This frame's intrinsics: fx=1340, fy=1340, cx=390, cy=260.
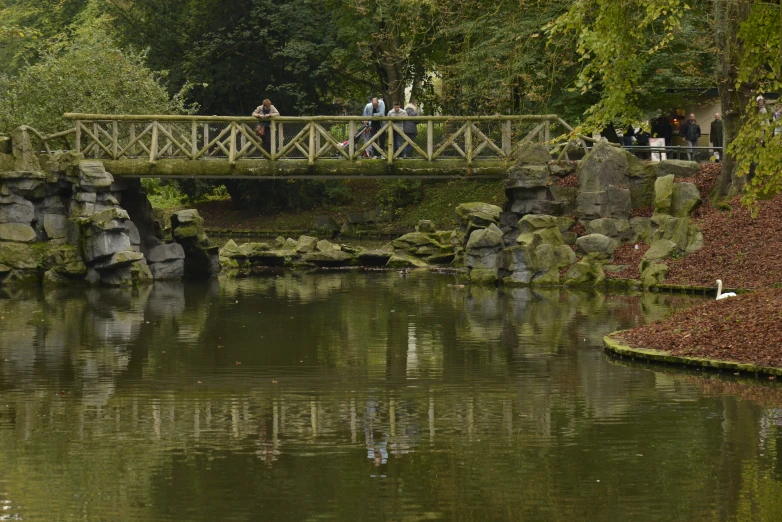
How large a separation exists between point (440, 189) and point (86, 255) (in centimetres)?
2468

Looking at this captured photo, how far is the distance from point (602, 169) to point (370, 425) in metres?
19.6

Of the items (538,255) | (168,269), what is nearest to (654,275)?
(538,255)

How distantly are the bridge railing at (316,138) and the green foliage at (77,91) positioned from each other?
21.1 feet

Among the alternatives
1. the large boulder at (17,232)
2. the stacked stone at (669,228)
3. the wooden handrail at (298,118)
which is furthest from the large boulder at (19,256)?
the stacked stone at (669,228)

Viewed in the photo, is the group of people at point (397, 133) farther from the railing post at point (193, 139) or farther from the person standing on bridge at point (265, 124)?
the railing post at point (193, 139)

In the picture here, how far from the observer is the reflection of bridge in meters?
32.5

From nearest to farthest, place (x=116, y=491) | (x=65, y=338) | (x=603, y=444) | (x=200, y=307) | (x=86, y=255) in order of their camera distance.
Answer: (x=116, y=491)
(x=603, y=444)
(x=65, y=338)
(x=200, y=307)
(x=86, y=255)

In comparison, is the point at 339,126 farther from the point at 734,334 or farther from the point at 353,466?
the point at 353,466

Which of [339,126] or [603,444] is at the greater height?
[339,126]

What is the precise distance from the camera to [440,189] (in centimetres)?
5425

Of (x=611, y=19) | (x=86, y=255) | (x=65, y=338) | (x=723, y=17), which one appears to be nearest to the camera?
(x=611, y=19)

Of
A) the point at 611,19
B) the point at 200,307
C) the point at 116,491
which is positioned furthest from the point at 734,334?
the point at 200,307

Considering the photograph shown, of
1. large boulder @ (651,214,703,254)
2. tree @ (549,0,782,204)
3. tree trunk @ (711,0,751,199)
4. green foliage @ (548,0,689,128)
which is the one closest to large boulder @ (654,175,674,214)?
large boulder @ (651,214,703,254)

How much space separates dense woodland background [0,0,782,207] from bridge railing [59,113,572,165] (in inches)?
51.3
